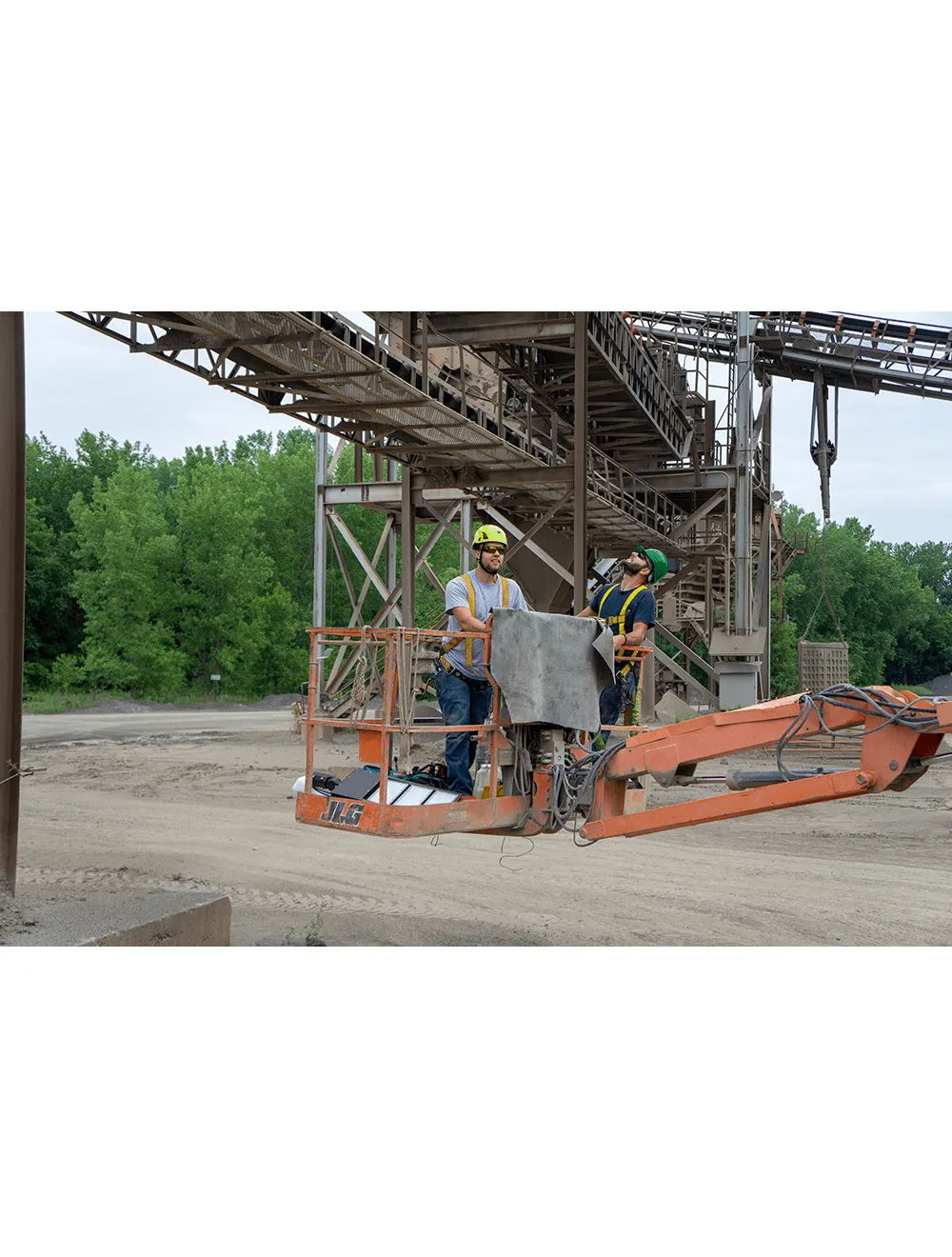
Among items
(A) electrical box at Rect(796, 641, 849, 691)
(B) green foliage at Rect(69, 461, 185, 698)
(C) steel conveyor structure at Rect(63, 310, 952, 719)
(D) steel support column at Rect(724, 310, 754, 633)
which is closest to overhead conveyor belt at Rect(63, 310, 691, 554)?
(C) steel conveyor structure at Rect(63, 310, 952, 719)

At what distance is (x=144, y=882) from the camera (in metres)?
10.3

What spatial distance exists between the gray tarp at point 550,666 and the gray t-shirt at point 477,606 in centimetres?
25

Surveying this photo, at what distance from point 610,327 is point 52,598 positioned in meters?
35.8

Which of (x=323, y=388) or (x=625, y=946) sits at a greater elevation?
(x=323, y=388)

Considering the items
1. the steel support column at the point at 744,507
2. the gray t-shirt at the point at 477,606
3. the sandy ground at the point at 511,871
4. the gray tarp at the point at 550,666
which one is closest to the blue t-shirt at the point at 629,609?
the gray tarp at the point at 550,666

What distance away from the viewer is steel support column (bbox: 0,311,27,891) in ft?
24.9

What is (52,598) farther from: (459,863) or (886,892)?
(886,892)

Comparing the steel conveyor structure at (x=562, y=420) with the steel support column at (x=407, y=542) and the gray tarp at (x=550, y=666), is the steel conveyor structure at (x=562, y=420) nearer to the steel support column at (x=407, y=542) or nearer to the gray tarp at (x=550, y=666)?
the steel support column at (x=407, y=542)

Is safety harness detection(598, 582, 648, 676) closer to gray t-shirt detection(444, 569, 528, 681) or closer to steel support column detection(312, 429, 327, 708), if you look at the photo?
gray t-shirt detection(444, 569, 528, 681)

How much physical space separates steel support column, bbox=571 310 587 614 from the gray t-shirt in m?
8.66

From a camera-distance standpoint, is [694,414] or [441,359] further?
[694,414]

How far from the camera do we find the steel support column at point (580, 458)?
15.1 m

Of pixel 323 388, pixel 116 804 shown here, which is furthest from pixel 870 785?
pixel 116 804

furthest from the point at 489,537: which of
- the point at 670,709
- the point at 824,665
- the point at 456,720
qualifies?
the point at 824,665
